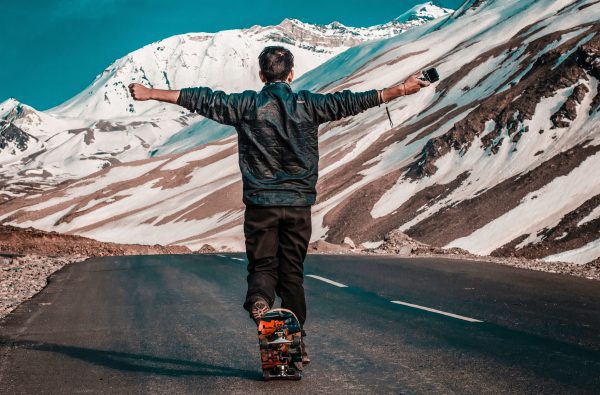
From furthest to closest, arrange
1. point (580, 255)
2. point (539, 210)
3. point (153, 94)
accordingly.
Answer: point (539, 210)
point (580, 255)
point (153, 94)

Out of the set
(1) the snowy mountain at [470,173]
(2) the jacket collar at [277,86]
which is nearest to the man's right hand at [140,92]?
(2) the jacket collar at [277,86]

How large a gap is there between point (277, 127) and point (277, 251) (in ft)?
3.29

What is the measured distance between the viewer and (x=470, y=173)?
3369 inches

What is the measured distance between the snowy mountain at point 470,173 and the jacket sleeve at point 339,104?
24.0 m

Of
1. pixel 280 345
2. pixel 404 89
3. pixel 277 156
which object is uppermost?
pixel 404 89

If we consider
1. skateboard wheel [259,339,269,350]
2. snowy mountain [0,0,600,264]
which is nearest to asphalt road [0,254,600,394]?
skateboard wheel [259,339,269,350]

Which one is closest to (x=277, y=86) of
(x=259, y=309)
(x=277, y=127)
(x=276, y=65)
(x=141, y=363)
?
(x=276, y=65)

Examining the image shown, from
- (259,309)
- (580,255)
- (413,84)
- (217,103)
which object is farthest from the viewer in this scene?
(580,255)

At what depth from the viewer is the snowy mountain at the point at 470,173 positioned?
65625mm

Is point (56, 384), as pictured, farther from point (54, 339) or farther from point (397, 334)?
point (397, 334)

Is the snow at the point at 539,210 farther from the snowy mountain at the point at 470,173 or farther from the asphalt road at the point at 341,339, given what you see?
the asphalt road at the point at 341,339

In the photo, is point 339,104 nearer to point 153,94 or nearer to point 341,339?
point 153,94

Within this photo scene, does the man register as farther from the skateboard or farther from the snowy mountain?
the snowy mountain

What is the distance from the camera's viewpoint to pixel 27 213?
180m
